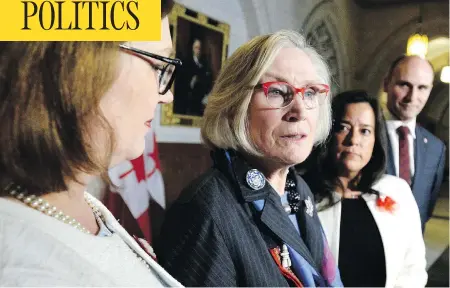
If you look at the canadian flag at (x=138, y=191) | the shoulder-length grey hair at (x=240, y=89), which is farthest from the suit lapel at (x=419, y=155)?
the canadian flag at (x=138, y=191)

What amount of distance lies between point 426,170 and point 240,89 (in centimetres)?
79

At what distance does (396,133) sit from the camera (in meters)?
1.30

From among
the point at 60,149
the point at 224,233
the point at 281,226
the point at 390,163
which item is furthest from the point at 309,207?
the point at 60,149

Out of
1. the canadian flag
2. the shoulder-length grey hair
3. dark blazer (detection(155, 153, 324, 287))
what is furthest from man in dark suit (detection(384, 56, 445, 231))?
the canadian flag

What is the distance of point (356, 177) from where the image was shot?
124 centimetres

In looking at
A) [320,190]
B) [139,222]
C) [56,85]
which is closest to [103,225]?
[56,85]

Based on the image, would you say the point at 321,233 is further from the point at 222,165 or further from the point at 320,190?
the point at 222,165

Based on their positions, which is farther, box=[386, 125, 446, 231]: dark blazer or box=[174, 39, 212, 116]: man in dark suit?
box=[386, 125, 446, 231]: dark blazer

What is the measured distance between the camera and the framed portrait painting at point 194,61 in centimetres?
116

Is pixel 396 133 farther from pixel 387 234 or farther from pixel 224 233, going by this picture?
pixel 224 233

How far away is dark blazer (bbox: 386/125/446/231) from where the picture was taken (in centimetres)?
134

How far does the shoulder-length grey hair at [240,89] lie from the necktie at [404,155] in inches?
20.0

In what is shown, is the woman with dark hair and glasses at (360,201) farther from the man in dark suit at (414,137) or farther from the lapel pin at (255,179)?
the lapel pin at (255,179)

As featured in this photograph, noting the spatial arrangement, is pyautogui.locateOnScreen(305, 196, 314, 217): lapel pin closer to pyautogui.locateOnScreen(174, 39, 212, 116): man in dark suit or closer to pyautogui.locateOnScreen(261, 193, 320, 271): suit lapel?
pyautogui.locateOnScreen(261, 193, 320, 271): suit lapel
